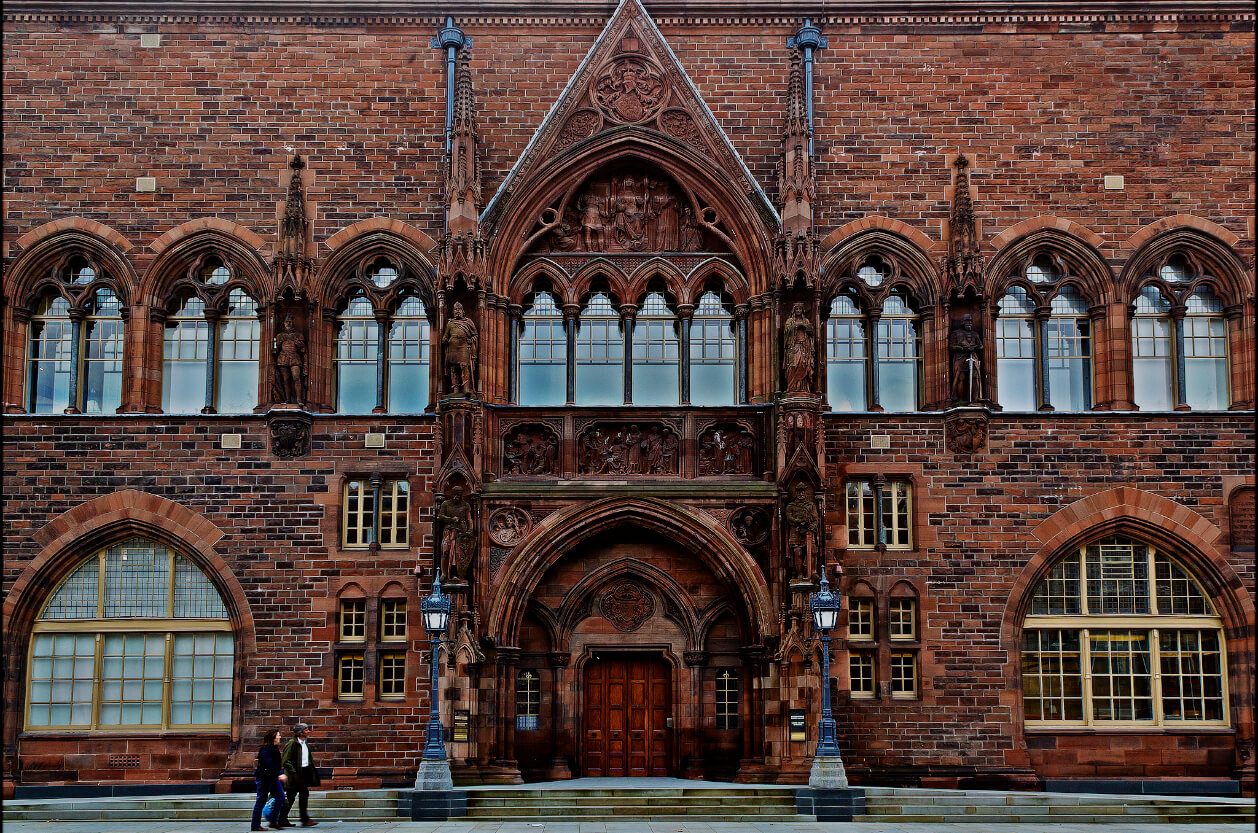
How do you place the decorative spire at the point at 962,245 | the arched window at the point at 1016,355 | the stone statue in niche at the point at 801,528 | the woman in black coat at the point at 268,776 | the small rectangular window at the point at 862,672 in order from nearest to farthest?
the woman in black coat at the point at 268,776, the stone statue in niche at the point at 801,528, the small rectangular window at the point at 862,672, the decorative spire at the point at 962,245, the arched window at the point at 1016,355

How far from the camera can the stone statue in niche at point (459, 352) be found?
78.0 ft

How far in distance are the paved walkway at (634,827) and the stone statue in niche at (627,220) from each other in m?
10.8

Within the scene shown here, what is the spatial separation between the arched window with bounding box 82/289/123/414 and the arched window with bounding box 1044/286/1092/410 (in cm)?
1793

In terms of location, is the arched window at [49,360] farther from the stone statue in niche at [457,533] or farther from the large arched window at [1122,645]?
the large arched window at [1122,645]

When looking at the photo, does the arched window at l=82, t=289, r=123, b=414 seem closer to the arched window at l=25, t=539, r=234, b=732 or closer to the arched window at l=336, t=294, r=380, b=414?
the arched window at l=25, t=539, r=234, b=732

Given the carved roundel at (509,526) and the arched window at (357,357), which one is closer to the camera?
the carved roundel at (509,526)

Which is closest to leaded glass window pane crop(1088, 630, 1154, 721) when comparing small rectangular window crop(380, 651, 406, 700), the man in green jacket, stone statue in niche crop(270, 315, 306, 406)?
small rectangular window crop(380, 651, 406, 700)

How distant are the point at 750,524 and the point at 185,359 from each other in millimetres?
11302

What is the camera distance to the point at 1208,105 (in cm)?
2594

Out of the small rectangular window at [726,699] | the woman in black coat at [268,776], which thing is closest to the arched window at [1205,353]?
the small rectangular window at [726,699]

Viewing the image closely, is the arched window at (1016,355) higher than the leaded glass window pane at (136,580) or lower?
higher

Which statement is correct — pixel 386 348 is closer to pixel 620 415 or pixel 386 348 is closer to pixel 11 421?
pixel 620 415

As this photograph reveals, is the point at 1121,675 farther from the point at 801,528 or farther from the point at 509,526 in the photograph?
the point at 509,526

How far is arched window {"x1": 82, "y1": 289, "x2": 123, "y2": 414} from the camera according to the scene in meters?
25.4
